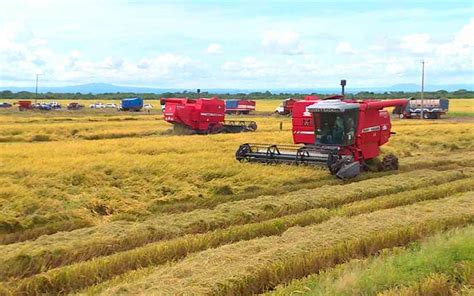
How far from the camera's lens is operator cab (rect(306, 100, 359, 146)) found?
1847 cm

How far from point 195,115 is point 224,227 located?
75.0ft

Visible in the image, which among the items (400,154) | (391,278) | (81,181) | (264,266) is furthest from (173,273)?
(400,154)

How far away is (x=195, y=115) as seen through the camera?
1310 inches

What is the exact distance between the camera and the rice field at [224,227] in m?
7.25

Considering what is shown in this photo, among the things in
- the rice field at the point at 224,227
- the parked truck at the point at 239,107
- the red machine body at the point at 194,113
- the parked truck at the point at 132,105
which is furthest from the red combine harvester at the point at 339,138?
the parked truck at the point at 132,105

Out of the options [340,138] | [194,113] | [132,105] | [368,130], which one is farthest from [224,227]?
[132,105]

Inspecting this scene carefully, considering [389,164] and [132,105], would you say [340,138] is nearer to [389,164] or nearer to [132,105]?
[389,164]

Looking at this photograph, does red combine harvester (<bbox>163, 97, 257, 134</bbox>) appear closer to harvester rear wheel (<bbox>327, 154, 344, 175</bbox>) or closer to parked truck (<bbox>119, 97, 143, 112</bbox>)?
harvester rear wheel (<bbox>327, 154, 344, 175</bbox>)

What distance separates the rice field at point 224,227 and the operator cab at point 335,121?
4.96 ft

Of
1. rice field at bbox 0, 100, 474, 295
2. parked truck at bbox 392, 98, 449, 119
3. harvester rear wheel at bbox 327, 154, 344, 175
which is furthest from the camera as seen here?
parked truck at bbox 392, 98, 449, 119

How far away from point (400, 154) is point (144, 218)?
15.4 meters

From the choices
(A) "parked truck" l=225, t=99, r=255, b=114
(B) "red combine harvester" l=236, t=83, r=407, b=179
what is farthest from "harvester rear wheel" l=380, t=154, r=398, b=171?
(A) "parked truck" l=225, t=99, r=255, b=114

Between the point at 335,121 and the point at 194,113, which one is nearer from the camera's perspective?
the point at 335,121

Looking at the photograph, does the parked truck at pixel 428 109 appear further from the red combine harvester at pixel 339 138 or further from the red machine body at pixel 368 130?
the red combine harvester at pixel 339 138
